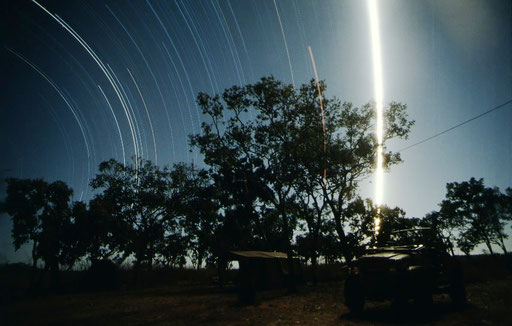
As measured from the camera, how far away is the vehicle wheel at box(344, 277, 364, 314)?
7.98 meters

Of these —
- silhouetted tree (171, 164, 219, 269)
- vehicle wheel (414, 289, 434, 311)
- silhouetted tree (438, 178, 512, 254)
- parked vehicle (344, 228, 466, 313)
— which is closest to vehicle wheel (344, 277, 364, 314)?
parked vehicle (344, 228, 466, 313)

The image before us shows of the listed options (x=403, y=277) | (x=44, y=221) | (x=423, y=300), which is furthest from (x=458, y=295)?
(x=44, y=221)

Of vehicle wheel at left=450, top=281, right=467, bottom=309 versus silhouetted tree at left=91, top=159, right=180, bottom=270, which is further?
silhouetted tree at left=91, top=159, right=180, bottom=270

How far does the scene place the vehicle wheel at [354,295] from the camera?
7.98m

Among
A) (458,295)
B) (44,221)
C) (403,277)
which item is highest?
(44,221)

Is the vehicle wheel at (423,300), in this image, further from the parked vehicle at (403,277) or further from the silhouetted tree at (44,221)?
the silhouetted tree at (44,221)

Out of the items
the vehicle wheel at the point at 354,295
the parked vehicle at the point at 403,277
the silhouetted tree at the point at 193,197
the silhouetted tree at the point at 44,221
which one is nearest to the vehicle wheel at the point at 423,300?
the parked vehicle at the point at 403,277

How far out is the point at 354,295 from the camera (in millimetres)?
8148

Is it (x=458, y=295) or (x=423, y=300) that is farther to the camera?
(x=458, y=295)

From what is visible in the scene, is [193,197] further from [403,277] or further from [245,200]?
[403,277]

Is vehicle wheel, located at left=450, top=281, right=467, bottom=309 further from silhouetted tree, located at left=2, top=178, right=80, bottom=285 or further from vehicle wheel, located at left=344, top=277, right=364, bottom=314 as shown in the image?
silhouetted tree, located at left=2, top=178, right=80, bottom=285

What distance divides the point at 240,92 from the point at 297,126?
6071 mm

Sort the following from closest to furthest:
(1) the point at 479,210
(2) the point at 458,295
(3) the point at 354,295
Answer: (3) the point at 354,295
(2) the point at 458,295
(1) the point at 479,210

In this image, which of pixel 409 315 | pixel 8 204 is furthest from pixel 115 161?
pixel 409 315
